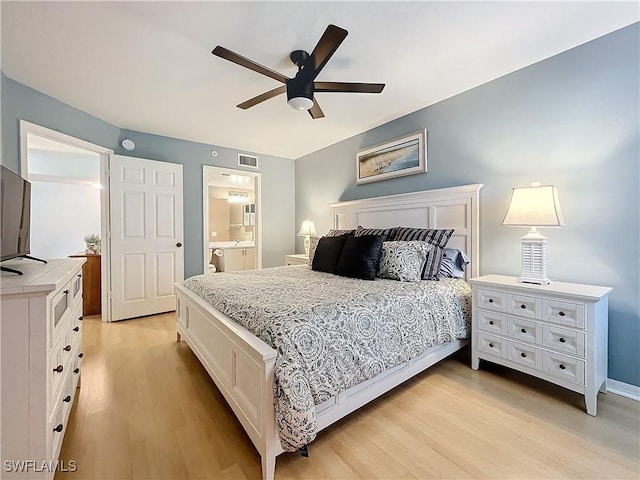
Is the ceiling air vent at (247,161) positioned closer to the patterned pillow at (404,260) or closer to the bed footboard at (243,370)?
the bed footboard at (243,370)

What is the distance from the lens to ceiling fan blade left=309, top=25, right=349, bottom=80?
1517 millimetres

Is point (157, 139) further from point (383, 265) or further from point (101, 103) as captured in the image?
point (383, 265)

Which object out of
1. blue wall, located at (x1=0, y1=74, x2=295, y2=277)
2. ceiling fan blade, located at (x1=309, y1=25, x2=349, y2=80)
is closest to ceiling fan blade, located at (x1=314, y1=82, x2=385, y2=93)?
ceiling fan blade, located at (x1=309, y1=25, x2=349, y2=80)

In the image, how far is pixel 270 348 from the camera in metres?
1.33

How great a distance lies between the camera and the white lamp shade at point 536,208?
1.91 metres

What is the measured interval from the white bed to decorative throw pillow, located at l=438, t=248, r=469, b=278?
7cm

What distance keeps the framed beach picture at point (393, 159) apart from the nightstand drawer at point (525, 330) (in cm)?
175

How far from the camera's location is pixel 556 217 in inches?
74.6

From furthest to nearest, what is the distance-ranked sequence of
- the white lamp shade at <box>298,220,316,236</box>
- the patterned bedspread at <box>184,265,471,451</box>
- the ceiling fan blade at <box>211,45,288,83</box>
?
the white lamp shade at <box>298,220,316,236</box> → the ceiling fan blade at <box>211,45,288,83</box> → the patterned bedspread at <box>184,265,471,451</box>

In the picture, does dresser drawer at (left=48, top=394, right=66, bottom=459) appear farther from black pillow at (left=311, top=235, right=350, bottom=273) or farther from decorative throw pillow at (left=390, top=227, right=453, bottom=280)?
decorative throw pillow at (left=390, top=227, right=453, bottom=280)

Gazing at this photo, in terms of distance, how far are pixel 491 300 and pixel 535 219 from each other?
0.67 m

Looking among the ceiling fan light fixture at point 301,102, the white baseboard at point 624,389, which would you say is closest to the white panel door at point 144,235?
the ceiling fan light fixture at point 301,102

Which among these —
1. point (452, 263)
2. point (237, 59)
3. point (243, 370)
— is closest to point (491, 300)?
point (452, 263)

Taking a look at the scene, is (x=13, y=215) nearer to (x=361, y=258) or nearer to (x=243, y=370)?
(x=243, y=370)
